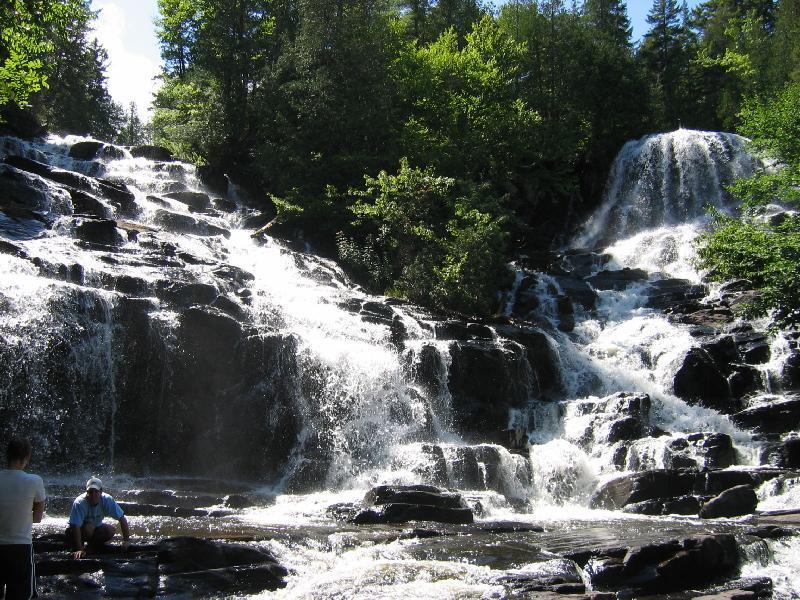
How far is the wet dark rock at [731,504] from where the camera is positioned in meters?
14.2

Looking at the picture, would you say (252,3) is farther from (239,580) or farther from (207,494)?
(239,580)

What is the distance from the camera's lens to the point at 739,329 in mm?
23344

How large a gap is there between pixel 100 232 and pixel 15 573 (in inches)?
769

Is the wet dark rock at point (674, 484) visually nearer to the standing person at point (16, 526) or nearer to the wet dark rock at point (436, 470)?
the wet dark rock at point (436, 470)

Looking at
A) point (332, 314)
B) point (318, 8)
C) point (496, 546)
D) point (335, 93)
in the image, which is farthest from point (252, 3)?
point (496, 546)

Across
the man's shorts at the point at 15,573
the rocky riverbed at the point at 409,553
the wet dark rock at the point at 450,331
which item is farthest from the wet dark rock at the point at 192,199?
the man's shorts at the point at 15,573

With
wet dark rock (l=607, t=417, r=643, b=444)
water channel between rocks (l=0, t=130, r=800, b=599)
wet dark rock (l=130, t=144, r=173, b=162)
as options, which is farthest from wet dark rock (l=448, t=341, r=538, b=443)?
wet dark rock (l=130, t=144, r=173, b=162)

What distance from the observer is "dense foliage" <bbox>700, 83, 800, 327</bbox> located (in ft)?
62.7

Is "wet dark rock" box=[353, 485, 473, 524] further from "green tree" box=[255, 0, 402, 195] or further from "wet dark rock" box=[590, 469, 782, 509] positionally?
"green tree" box=[255, 0, 402, 195]

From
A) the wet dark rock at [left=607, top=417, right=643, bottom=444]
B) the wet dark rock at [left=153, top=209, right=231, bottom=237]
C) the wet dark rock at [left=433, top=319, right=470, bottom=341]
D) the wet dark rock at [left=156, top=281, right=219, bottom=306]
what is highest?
the wet dark rock at [left=153, top=209, right=231, bottom=237]

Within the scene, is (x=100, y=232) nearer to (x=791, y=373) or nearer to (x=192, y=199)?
(x=192, y=199)

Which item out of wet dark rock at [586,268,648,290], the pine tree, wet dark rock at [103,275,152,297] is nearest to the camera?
wet dark rock at [103,275,152,297]

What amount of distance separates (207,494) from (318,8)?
26.9 m

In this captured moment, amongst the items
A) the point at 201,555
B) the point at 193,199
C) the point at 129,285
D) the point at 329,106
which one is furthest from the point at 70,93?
the point at 201,555
